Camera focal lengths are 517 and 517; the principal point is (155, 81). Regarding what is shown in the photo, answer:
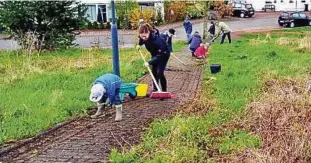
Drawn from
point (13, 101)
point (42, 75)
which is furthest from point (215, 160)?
point (42, 75)

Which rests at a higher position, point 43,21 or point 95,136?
point 43,21

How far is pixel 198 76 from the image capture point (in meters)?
14.3

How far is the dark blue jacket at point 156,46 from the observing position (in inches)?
416

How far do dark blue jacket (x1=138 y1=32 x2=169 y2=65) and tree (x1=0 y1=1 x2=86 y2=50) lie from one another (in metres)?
12.9

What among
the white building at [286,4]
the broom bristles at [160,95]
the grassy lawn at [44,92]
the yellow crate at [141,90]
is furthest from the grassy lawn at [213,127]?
the white building at [286,4]

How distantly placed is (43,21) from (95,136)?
17084mm

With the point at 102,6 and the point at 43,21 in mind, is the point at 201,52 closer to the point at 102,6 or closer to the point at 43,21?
the point at 43,21

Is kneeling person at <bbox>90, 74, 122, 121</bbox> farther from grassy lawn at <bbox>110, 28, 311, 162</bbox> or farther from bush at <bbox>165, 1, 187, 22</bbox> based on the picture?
bush at <bbox>165, 1, 187, 22</bbox>

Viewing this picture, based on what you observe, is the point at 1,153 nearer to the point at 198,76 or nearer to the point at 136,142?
the point at 136,142

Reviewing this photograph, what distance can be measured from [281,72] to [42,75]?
6.51m

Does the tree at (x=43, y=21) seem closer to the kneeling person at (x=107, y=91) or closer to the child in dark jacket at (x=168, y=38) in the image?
the child in dark jacket at (x=168, y=38)

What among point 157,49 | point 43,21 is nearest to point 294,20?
point 43,21

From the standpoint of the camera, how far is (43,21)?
23922 mm

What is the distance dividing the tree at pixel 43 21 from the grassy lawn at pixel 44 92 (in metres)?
4.97
